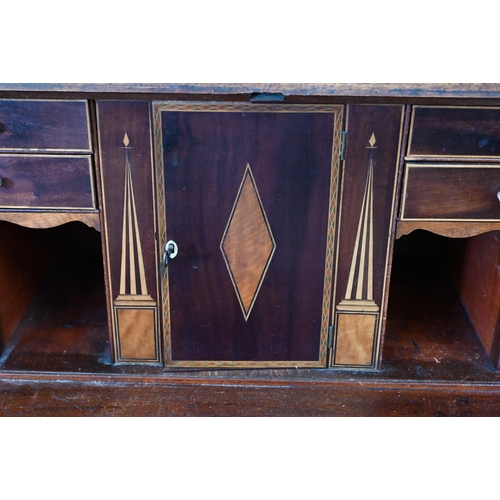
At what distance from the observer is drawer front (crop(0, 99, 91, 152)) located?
1885 mm

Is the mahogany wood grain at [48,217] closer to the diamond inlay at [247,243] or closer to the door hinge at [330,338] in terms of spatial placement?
the diamond inlay at [247,243]

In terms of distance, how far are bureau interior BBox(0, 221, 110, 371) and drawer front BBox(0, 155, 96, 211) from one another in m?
0.30

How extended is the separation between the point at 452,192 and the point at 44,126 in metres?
1.29

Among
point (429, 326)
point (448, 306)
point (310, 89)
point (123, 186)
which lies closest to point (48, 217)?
point (123, 186)

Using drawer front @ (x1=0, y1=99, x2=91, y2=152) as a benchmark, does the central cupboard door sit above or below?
below

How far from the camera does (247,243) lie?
204 cm

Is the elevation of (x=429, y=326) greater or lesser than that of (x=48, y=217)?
lesser

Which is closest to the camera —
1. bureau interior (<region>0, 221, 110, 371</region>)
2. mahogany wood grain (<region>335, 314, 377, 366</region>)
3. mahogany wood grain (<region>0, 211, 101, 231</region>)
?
mahogany wood grain (<region>0, 211, 101, 231</region>)

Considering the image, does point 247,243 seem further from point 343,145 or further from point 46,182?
point 46,182

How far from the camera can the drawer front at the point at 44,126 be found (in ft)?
6.18

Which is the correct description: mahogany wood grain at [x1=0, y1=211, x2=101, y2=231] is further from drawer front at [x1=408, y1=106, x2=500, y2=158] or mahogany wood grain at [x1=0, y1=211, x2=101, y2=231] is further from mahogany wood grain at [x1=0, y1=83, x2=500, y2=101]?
drawer front at [x1=408, y1=106, x2=500, y2=158]

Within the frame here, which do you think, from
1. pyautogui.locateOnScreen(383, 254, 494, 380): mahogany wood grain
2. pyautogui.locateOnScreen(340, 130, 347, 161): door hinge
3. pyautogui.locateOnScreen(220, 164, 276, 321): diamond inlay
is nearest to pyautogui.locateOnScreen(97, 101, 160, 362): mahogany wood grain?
pyautogui.locateOnScreen(220, 164, 276, 321): diamond inlay

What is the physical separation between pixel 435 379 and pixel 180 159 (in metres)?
1.17

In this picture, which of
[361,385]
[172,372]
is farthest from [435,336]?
[172,372]
